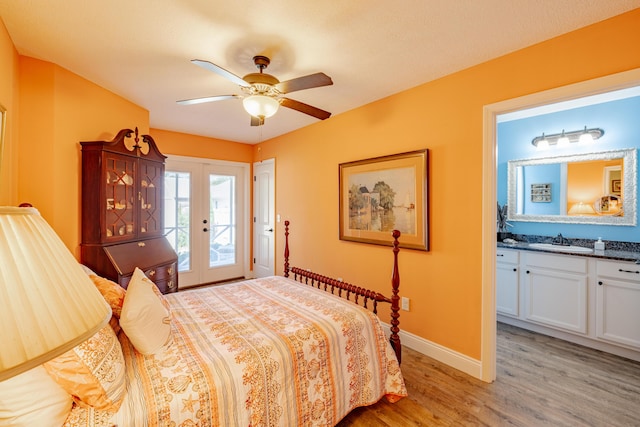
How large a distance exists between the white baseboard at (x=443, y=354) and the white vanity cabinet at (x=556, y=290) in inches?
49.7

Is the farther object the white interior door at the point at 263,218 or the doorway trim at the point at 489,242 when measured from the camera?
the white interior door at the point at 263,218

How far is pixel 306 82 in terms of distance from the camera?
186 cm

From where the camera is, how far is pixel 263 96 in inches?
77.9

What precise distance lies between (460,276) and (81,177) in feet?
11.2

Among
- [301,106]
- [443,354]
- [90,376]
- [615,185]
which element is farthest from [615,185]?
[90,376]

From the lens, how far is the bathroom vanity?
2516mm

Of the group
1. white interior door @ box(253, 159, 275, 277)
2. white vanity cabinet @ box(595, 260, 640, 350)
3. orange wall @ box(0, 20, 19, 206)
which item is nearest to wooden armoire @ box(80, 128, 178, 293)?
orange wall @ box(0, 20, 19, 206)

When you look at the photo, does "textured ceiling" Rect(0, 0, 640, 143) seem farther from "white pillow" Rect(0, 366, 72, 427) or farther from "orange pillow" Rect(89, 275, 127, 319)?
"white pillow" Rect(0, 366, 72, 427)

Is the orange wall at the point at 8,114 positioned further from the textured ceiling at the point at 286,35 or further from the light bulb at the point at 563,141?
the light bulb at the point at 563,141

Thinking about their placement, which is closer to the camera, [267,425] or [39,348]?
[39,348]

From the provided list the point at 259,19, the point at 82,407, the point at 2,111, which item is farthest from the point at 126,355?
the point at 259,19

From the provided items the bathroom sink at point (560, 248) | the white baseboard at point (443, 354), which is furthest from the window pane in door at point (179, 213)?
the bathroom sink at point (560, 248)

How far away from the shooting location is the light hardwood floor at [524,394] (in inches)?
72.8

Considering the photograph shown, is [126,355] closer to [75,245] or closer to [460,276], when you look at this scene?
[75,245]
